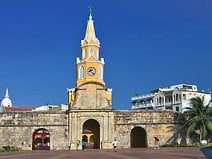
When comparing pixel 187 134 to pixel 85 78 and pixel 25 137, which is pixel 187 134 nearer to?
pixel 85 78

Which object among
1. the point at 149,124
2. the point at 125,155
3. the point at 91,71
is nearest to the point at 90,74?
the point at 91,71

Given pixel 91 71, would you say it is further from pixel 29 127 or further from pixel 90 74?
pixel 29 127

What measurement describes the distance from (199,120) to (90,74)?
1935 centimetres

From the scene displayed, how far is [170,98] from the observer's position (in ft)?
293

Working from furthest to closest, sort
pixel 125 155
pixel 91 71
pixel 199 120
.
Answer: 1. pixel 91 71
2. pixel 199 120
3. pixel 125 155

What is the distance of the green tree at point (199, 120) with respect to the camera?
161 feet

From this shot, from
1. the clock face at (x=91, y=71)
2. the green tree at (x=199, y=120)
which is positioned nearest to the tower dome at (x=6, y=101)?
the clock face at (x=91, y=71)

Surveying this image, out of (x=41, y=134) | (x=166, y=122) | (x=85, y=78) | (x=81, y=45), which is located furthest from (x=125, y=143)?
(x=41, y=134)

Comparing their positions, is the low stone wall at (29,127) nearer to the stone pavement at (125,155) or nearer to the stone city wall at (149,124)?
the stone city wall at (149,124)

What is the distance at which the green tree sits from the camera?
4903 centimetres

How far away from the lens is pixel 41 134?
298 feet

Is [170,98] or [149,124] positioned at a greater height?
[170,98]

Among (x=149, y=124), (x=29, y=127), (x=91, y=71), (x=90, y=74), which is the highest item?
(x=91, y=71)

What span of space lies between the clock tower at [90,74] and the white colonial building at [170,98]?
30.8 m
